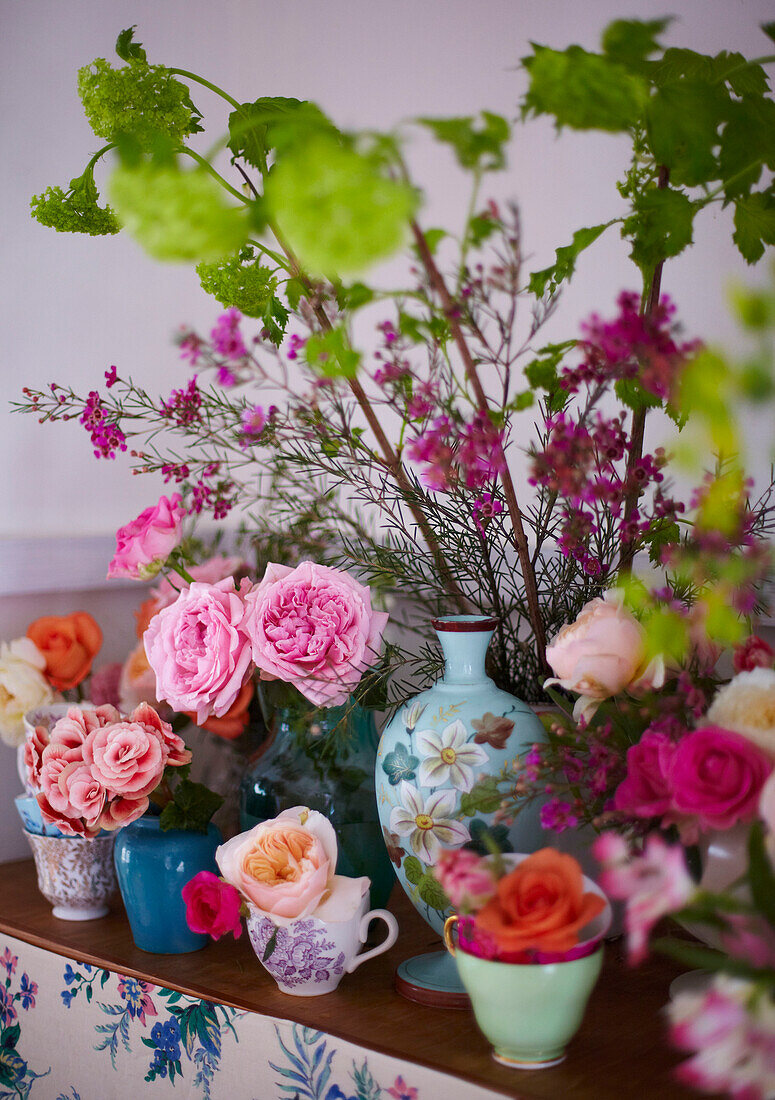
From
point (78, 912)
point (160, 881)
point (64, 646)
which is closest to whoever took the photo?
point (160, 881)

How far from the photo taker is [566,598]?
34.1 inches

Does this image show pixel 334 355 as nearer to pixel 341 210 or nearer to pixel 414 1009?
pixel 341 210

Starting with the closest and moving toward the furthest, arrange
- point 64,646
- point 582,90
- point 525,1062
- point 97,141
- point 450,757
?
point 582,90
point 525,1062
point 450,757
point 64,646
point 97,141

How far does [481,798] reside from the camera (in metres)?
0.72

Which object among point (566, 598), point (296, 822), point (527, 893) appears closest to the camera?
point (527, 893)

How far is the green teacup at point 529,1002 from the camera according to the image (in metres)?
0.61

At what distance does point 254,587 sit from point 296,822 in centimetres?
24

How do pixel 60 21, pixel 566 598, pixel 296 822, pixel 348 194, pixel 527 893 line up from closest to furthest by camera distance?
pixel 348 194, pixel 527 893, pixel 296 822, pixel 566 598, pixel 60 21

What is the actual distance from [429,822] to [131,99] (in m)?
0.56

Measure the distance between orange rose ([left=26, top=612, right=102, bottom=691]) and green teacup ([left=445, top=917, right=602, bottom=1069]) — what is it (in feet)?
1.93

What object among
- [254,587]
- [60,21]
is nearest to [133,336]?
[60,21]

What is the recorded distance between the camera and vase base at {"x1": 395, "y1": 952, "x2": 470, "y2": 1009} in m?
0.73

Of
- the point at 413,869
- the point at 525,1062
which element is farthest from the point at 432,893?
the point at 525,1062

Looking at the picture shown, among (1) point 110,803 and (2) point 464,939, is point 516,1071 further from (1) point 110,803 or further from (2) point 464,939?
(1) point 110,803
